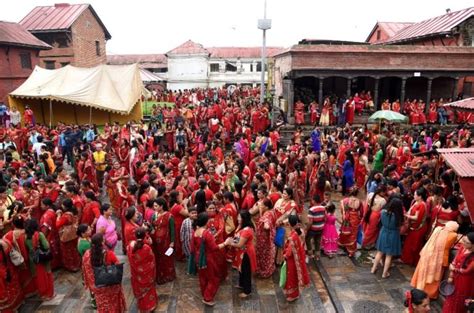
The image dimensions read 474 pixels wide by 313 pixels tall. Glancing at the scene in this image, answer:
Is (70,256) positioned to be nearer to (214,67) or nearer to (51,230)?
(51,230)

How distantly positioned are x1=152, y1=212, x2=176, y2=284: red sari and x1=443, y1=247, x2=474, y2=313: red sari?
414cm

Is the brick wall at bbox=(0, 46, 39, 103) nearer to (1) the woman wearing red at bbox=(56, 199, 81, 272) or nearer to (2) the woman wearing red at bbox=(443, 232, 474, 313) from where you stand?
(1) the woman wearing red at bbox=(56, 199, 81, 272)

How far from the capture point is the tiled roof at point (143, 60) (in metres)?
48.1

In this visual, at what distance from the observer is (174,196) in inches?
265

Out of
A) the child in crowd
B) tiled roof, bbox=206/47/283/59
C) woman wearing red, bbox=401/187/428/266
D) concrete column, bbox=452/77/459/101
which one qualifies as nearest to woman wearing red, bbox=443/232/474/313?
woman wearing red, bbox=401/187/428/266

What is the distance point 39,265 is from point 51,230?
2.56 feet

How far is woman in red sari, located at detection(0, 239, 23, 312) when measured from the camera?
533 centimetres

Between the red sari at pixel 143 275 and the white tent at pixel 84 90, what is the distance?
41.7 ft

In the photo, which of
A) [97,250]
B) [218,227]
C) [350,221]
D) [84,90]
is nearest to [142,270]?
[97,250]

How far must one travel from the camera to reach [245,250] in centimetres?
589

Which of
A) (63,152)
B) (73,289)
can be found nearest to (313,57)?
(63,152)

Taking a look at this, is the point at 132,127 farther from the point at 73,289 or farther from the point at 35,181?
the point at 73,289

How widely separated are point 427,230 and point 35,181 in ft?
25.4

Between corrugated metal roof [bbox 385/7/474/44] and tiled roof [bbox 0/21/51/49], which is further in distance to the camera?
corrugated metal roof [bbox 385/7/474/44]
